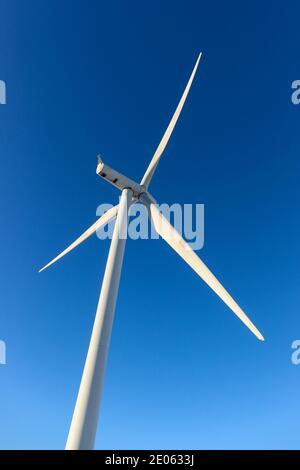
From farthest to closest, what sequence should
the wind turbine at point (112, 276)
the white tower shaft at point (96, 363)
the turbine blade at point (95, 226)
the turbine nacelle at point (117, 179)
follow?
the turbine blade at point (95, 226) → the turbine nacelle at point (117, 179) → the wind turbine at point (112, 276) → the white tower shaft at point (96, 363)

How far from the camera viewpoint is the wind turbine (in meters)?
9.91

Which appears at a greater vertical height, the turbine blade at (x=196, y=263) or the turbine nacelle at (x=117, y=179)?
the turbine nacelle at (x=117, y=179)

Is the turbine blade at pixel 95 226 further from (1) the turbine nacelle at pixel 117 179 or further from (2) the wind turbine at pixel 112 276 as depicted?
(1) the turbine nacelle at pixel 117 179

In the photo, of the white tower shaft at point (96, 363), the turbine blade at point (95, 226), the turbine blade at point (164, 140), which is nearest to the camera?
the white tower shaft at point (96, 363)

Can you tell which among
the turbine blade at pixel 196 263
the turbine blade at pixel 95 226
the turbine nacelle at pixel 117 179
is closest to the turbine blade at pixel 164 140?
the turbine nacelle at pixel 117 179

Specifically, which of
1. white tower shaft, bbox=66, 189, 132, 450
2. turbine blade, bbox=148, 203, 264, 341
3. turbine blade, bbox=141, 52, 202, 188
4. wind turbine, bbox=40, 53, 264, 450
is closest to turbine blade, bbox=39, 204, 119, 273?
wind turbine, bbox=40, 53, 264, 450

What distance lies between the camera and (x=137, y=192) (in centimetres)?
2128

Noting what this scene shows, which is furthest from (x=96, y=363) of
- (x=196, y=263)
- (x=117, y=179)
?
(x=117, y=179)

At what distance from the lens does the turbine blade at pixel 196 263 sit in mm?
15922

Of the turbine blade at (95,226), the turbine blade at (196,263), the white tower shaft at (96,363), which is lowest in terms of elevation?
the white tower shaft at (96,363)

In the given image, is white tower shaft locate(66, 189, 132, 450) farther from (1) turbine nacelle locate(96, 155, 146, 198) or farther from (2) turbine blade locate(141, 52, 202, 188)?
(2) turbine blade locate(141, 52, 202, 188)

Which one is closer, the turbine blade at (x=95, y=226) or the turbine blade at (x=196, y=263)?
the turbine blade at (x=196, y=263)
